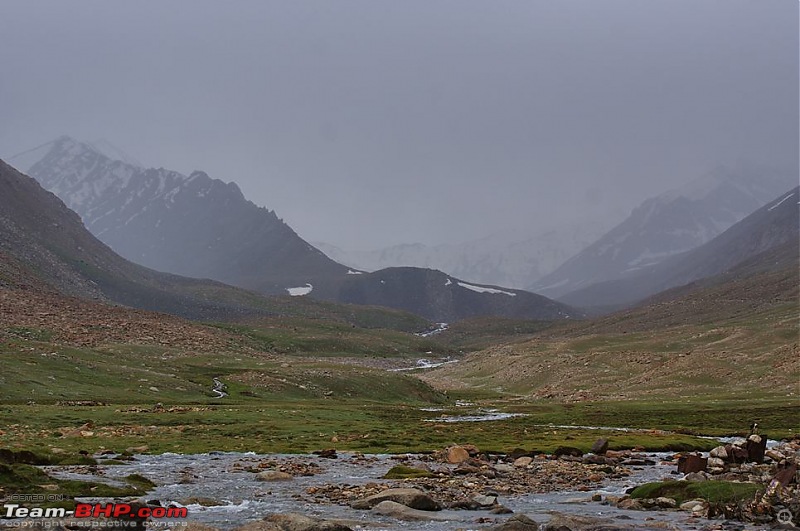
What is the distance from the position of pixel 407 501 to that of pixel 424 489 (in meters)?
5.64

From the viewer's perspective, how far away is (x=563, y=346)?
607 feet

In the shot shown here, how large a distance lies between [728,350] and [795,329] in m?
14.3

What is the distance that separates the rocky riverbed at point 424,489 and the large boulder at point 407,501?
5cm

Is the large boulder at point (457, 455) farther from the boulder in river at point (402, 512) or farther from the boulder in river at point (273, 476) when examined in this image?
the boulder in river at point (402, 512)

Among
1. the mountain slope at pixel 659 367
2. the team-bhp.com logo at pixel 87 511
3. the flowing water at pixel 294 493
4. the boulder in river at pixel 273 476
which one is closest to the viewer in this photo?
the team-bhp.com logo at pixel 87 511

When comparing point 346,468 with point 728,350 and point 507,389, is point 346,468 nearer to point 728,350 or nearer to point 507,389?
point 507,389

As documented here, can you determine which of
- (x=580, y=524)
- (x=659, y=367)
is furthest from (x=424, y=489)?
(x=659, y=367)

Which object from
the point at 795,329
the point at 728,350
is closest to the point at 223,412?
the point at 728,350

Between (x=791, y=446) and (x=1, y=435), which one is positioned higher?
(x=1, y=435)

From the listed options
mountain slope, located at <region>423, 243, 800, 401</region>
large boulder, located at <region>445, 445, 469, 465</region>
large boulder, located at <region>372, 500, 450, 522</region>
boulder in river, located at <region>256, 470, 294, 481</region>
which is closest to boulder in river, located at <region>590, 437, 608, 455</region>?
large boulder, located at <region>445, 445, 469, 465</region>

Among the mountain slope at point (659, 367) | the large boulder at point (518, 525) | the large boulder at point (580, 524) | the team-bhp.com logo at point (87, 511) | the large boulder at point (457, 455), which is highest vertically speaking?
the team-bhp.com logo at point (87, 511)

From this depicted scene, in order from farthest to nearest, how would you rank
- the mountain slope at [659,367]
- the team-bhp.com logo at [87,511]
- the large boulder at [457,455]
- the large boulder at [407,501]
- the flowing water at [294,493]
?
the mountain slope at [659,367] < the large boulder at [457,455] < the large boulder at [407,501] < the flowing water at [294,493] < the team-bhp.com logo at [87,511]

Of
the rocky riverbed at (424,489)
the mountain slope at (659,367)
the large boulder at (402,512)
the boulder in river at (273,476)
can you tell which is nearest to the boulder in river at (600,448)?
the rocky riverbed at (424,489)

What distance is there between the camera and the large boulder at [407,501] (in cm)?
3241
